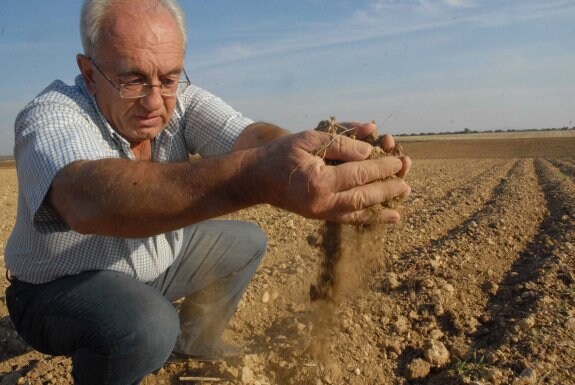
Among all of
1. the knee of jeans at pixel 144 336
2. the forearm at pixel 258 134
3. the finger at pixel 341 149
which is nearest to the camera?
the finger at pixel 341 149

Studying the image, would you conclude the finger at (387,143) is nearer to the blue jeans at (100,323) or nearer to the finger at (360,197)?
the finger at (360,197)

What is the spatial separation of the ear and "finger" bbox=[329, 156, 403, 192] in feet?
3.97

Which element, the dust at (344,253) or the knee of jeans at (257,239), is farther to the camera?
the knee of jeans at (257,239)

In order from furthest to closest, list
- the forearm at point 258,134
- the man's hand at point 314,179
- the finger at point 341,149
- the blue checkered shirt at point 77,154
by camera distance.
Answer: the forearm at point 258,134 → the blue checkered shirt at point 77,154 → the finger at point 341,149 → the man's hand at point 314,179

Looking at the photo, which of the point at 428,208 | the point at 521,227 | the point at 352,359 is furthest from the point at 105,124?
the point at 428,208

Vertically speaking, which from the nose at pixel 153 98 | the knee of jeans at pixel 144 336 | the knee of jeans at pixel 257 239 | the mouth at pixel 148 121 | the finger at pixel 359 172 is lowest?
the knee of jeans at pixel 144 336

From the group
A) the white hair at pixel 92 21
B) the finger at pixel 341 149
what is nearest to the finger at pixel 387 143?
the finger at pixel 341 149

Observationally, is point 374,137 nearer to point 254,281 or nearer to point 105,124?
point 105,124

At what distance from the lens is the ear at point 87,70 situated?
2.31 metres

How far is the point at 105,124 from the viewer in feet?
7.80

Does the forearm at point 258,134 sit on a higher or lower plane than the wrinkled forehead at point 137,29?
lower

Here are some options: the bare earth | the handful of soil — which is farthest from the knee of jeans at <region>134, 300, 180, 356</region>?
the handful of soil

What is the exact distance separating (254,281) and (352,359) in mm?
1280

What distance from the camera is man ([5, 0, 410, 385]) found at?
1685 millimetres
